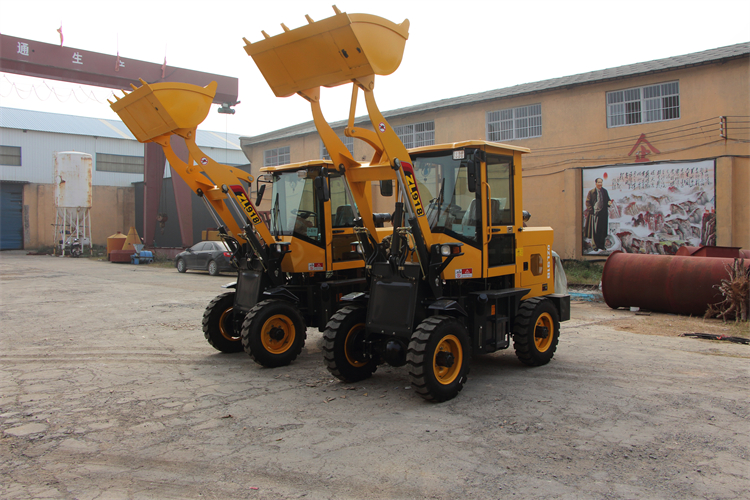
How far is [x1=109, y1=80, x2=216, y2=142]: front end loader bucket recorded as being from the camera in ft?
23.3

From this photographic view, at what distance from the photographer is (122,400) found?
583cm

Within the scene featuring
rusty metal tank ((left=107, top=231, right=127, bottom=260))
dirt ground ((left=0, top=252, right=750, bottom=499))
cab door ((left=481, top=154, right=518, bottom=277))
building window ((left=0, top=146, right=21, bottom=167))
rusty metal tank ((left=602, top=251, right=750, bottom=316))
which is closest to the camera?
dirt ground ((left=0, top=252, right=750, bottom=499))

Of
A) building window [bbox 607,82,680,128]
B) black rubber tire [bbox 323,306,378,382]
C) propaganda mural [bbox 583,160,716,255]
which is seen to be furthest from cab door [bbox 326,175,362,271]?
building window [bbox 607,82,680,128]

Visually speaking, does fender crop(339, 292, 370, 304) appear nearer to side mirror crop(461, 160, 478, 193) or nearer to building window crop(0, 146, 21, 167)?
side mirror crop(461, 160, 478, 193)

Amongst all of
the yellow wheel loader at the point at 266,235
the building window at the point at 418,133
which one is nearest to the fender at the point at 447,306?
the yellow wheel loader at the point at 266,235

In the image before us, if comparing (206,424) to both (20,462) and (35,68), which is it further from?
(35,68)

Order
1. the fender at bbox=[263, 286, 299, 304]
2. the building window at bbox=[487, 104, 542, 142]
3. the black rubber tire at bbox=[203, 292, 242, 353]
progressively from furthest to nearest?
the building window at bbox=[487, 104, 542, 142] < the black rubber tire at bbox=[203, 292, 242, 353] < the fender at bbox=[263, 286, 299, 304]

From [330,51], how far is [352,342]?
318 centimetres

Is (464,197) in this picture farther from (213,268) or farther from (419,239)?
(213,268)

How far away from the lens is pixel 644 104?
660 inches

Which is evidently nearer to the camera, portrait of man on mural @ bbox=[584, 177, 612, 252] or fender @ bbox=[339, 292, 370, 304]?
fender @ bbox=[339, 292, 370, 304]

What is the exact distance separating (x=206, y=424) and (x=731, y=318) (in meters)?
9.57

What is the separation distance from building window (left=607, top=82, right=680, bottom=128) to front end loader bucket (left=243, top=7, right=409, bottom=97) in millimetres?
13422

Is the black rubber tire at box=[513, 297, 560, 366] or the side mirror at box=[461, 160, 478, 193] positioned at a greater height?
the side mirror at box=[461, 160, 478, 193]
